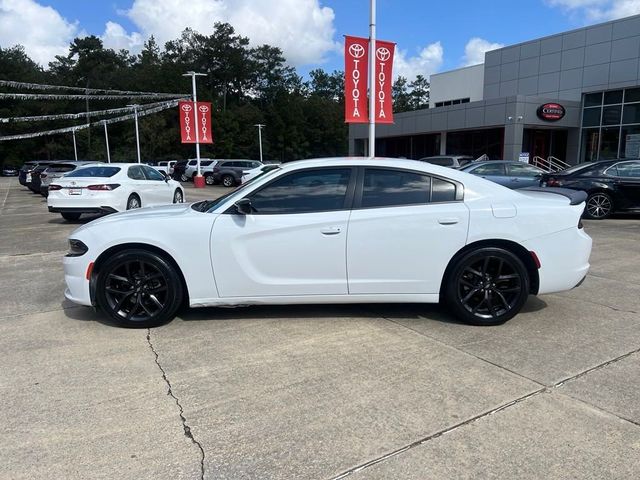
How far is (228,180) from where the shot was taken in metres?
30.7

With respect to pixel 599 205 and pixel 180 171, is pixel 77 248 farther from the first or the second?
pixel 180 171

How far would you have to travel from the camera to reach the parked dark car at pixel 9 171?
67469 mm

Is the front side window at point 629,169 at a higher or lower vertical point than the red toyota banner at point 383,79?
lower

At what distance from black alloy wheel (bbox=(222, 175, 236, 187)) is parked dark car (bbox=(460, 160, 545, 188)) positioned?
62.5 ft

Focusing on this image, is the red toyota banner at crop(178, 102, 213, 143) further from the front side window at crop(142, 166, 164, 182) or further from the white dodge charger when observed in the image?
the white dodge charger

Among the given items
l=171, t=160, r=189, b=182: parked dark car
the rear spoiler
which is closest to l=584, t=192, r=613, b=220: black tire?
the rear spoiler

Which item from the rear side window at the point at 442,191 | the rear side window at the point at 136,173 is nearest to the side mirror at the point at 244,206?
the rear side window at the point at 442,191

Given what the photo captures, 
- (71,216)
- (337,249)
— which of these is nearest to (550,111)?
(71,216)

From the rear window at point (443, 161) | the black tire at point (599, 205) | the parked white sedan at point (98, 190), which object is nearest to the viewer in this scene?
the parked white sedan at point (98, 190)

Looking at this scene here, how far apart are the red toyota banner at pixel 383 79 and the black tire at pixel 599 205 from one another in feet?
19.0

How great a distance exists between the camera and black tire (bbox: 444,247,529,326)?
4488 millimetres

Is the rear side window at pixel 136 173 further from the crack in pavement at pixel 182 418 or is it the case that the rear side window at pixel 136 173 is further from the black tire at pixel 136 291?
the crack in pavement at pixel 182 418

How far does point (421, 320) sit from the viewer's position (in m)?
4.71

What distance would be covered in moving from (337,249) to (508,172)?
36.9 feet
